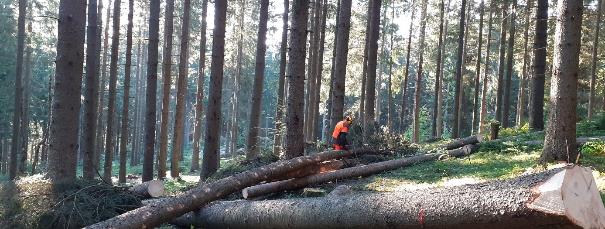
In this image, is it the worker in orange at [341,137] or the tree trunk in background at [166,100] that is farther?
the tree trunk in background at [166,100]

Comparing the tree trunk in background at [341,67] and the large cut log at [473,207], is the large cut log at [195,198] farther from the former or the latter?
the tree trunk in background at [341,67]

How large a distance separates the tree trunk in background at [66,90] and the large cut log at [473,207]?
528 centimetres

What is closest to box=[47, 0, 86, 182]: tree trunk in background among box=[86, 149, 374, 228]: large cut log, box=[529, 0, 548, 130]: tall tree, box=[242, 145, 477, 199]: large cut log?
box=[86, 149, 374, 228]: large cut log

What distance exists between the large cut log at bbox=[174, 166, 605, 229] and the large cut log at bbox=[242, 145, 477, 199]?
6.56 ft

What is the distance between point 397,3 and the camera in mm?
38781

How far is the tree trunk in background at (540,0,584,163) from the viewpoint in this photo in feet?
30.0

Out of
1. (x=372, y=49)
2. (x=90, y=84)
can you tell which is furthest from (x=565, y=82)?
(x=90, y=84)

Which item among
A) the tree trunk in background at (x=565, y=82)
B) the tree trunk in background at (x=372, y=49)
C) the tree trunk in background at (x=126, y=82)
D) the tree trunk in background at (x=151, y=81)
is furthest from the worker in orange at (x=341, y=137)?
the tree trunk in background at (x=126, y=82)

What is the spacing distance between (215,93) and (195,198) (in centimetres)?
800

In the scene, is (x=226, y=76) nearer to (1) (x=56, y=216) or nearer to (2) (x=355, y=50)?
(2) (x=355, y=50)

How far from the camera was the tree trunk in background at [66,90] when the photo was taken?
9742mm

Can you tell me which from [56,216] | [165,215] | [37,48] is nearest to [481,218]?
[165,215]

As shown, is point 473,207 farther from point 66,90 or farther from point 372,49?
point 372,49

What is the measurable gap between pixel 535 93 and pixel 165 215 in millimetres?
15083
